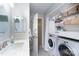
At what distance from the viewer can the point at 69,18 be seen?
3.93 feet

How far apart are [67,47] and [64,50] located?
0.10 m

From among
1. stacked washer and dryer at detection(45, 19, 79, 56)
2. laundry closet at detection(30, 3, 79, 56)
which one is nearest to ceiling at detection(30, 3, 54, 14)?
laundry closet at detection(30, 3, 79, 56)

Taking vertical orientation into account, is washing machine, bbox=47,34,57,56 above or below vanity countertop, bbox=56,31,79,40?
below

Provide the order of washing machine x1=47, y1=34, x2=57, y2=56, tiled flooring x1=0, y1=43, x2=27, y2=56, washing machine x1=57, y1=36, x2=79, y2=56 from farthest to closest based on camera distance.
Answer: washing machine x1=47, y1=34, x2=57, y2=56 < tiled flooring x1=0, y1=43, x2=27, y2=56 < washing machine x1=57, y1=36, x2=79, y2=56

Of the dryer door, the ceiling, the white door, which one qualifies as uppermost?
the ceiling

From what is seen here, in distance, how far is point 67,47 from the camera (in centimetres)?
115

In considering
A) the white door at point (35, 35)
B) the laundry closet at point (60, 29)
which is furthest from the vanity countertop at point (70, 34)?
the white door at point (35, 35)

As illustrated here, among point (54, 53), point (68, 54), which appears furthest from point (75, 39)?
point (54, 53)

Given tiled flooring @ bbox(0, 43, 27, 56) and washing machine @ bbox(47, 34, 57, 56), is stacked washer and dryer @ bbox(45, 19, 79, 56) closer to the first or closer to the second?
washing machine @ bbox(47, 34, 57, 56)

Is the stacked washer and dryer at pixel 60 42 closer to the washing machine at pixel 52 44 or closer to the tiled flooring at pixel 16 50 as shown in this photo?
the washing machine at pixel 52 44

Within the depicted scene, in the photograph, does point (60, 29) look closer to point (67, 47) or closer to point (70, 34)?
point (70, 34)

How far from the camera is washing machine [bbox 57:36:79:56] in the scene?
1.03 meters

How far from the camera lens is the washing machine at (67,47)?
103cm

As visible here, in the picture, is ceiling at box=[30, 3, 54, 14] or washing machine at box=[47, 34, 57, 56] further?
washing machine at box=[47, 34, 57, 56]
